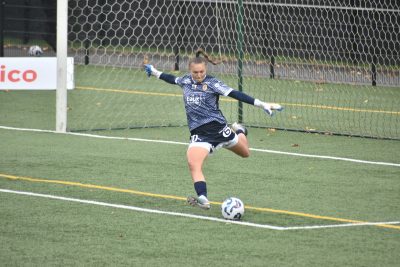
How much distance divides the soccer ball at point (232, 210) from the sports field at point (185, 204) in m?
0.12

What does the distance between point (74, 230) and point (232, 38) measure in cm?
1597

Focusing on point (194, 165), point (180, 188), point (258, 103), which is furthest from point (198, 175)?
point (180, 188)

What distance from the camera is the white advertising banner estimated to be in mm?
15406

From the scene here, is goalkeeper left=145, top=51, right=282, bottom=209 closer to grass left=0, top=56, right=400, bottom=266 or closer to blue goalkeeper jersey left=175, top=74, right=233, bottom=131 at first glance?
blue goalkeeper jersey left=175, top=74, right=233, bottom=131

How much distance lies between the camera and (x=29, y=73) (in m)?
15.6

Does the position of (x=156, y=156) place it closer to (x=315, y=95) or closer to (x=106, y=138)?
(x=106, y=138)

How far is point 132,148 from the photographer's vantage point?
14.9m

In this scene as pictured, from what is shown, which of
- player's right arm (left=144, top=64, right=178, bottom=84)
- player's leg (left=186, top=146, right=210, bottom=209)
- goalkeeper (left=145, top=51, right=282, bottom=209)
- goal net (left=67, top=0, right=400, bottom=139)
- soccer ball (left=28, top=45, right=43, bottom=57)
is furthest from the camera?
soccer ball (left=28, top=45, right=43, bottom=57)

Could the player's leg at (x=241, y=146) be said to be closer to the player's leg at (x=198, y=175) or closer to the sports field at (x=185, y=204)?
the sports field at (x=185, y=204)

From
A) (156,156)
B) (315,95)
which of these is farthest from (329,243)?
(315,95)

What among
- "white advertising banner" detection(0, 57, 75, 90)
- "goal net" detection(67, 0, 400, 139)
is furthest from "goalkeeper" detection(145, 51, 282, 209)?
"goal net" detection(67, 0, 400, 139)

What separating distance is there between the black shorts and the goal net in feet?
22.2

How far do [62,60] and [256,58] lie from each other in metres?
9.79

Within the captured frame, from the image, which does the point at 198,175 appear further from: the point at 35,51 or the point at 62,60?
the point at 35,51
